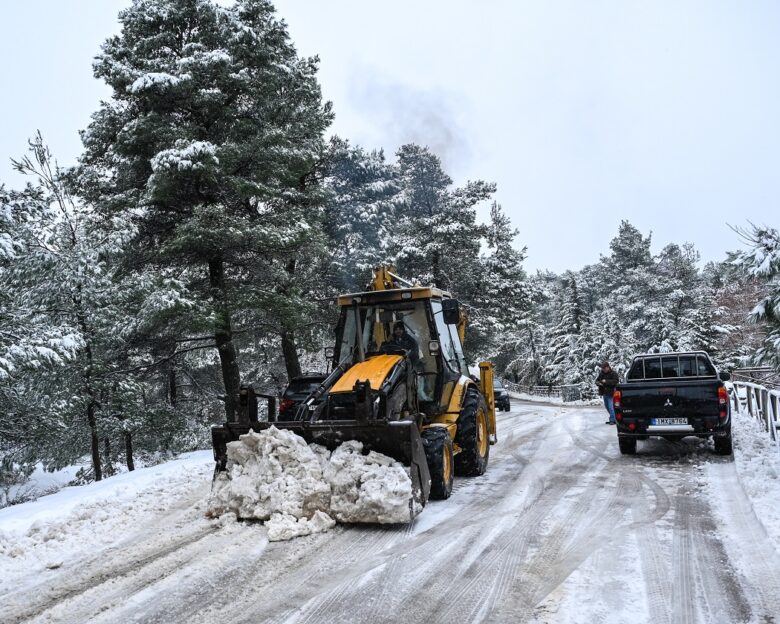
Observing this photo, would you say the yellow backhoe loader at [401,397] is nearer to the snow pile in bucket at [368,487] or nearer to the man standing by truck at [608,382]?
the snow pile in bucket at [368,487]

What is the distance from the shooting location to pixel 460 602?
4.12m

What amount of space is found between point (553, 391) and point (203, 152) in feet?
129

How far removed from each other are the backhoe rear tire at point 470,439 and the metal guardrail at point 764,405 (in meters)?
4.65

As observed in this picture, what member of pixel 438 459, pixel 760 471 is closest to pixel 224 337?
pixel 438 459

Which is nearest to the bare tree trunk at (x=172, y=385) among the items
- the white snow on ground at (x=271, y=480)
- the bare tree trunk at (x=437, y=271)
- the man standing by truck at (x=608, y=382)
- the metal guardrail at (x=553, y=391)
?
the white snow on ground at (x=271, y=480)

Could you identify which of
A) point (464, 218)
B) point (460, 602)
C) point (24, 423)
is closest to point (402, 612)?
point (460, 602)

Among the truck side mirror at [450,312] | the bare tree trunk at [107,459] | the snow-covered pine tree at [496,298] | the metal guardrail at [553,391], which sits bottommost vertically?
the metal guardrail at [553,391]

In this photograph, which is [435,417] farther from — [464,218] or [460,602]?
[464,218]

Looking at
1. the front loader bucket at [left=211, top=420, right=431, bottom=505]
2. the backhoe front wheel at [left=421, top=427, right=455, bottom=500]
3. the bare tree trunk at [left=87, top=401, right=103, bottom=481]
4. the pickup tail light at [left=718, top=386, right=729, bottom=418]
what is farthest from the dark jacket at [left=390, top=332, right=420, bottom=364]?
the bare tree trunk at [left=87, top=401, right=103, bottom=481]

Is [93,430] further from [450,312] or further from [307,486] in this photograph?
[450,312]

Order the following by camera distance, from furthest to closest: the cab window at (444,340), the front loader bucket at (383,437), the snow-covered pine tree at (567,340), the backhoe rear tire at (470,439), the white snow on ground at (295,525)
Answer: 1. the snow-covered pine tree at (567,340)
2. the cab window at (444,340)
3. the backhoe rear tire at (470,439)
4. the front loader bucket at (383,437)
5. the white snow on ground at (295,525)

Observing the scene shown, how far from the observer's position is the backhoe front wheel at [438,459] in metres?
6.78

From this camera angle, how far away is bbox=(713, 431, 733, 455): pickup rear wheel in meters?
9.23

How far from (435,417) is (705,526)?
3.46 metres
